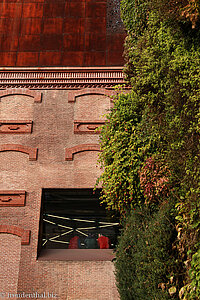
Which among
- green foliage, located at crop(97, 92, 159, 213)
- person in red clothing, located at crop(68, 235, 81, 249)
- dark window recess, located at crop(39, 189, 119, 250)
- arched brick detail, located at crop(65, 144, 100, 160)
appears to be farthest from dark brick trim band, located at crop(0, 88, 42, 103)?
person in red clothing, located at crop(68, 235, 81, 249)

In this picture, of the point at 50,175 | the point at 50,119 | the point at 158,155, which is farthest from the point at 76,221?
the point at 158,155

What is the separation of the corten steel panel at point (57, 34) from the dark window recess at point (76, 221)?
630cm

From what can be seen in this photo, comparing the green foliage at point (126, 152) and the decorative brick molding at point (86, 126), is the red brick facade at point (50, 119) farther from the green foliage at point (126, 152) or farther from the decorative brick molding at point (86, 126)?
the green foliage at point (126, 152)

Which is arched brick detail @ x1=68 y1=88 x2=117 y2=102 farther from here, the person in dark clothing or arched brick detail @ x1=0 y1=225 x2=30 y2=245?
the person in dark clothing

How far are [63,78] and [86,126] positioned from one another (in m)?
2.63

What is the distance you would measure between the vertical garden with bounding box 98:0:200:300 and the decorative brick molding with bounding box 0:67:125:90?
9.84ft

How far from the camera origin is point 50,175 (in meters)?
13.9

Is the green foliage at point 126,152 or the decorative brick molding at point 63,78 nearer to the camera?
the green foliage at point 126,152

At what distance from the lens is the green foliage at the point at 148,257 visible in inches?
350

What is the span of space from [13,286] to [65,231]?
5.13 m

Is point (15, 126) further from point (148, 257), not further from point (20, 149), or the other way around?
point (148, 257)

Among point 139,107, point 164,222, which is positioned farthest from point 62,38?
point 164,222

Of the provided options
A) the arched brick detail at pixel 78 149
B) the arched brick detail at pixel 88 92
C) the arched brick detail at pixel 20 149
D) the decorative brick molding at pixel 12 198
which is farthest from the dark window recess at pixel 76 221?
the arched brick detail at pixel 88 92

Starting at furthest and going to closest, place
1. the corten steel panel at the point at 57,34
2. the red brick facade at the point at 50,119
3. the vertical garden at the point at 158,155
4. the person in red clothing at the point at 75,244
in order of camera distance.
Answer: the corten steel panel at the point at 57,34 → the person in red clothing at the point at 75,244 → the red brick facade at the point at 50,119 → the vertical garden at the point at 158,155
